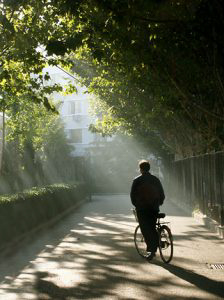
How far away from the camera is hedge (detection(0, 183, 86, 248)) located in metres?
13.3

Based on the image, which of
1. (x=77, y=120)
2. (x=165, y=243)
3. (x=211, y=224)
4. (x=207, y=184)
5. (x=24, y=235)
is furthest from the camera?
(x=77, y=120)

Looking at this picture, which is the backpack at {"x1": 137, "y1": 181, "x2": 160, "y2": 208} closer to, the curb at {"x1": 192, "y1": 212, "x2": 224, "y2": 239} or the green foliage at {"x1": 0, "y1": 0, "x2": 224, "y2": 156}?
the green foliage at {"x1": 0, "y1": 0, "x2": 224, "y2": 156}

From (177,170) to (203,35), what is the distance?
22.6 meters

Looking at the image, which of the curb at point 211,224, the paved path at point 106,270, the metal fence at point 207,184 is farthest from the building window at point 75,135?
the paved path at point 106,270

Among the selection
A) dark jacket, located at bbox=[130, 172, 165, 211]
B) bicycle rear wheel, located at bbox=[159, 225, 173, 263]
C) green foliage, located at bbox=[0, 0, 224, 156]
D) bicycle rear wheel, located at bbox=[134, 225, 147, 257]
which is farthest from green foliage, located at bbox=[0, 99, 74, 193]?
bicycle rear wheel, located at bbox=[159, 225, 173, 263]

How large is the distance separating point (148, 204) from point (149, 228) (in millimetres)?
467

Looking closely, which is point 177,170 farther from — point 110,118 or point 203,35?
point 203,35

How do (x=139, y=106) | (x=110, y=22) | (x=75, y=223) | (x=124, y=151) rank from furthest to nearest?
(x=124, y=151), (x=139, y=106), (x=75, y=223), (x=110, y=22)

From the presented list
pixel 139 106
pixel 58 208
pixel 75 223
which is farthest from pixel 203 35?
pixel 139 106

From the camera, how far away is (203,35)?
1280 centimetres

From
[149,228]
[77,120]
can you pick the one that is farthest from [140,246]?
[77,120]

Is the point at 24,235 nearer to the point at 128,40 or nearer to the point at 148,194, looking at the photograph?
the point at 148,194

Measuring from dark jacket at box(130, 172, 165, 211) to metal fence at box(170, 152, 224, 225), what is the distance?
535 centimetres

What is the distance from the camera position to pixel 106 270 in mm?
9812
